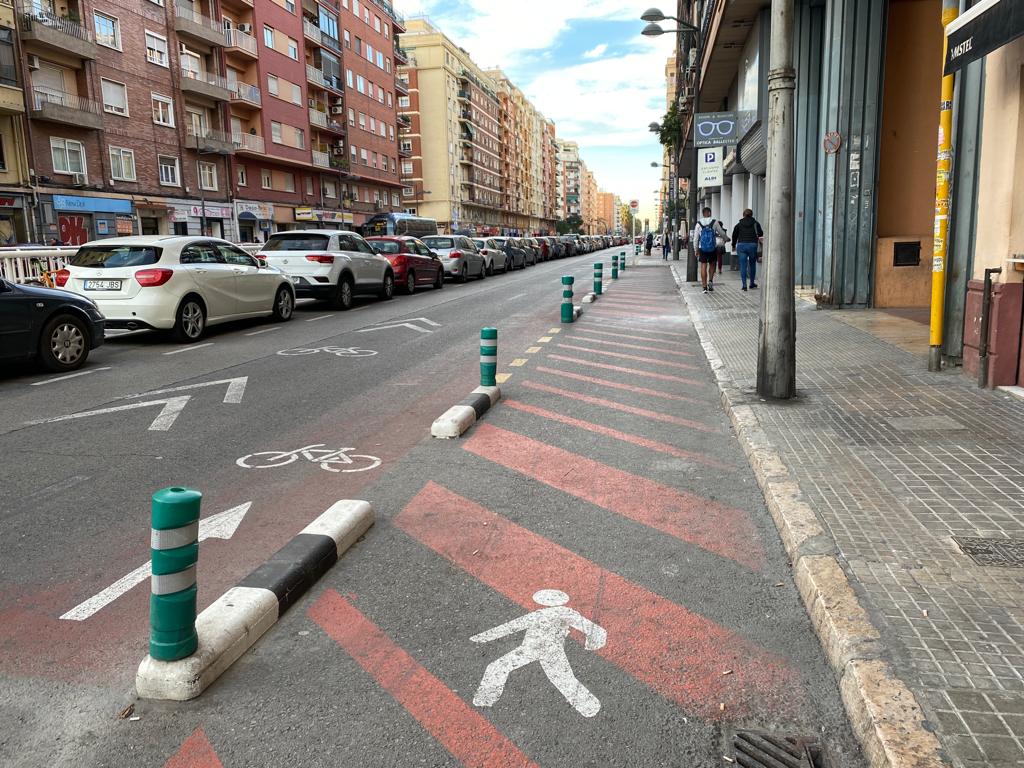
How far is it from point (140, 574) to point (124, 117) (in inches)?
1388

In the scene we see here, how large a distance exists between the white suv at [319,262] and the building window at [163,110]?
23.1 metres

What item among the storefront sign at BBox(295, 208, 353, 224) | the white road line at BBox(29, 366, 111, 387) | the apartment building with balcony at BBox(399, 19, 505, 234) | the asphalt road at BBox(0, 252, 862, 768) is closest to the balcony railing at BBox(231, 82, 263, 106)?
the storefront sign at BBox(295, 208, 353, 224)

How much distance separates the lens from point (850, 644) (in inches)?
112

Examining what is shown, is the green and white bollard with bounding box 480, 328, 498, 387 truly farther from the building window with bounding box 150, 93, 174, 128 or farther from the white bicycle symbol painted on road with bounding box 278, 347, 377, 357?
the building window with bounding box 150, 93, 174, 128

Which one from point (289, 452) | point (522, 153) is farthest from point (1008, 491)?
point (522, 153)

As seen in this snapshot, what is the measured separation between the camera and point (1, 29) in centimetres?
2762

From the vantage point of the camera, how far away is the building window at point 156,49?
115 feet

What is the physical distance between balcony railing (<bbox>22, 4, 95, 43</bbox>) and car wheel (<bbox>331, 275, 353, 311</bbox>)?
20.7 meters

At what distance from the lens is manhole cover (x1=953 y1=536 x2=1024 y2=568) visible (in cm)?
348

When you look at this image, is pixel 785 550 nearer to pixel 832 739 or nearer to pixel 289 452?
pixel 832 739

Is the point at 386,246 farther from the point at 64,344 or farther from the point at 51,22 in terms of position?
the point at 51,22

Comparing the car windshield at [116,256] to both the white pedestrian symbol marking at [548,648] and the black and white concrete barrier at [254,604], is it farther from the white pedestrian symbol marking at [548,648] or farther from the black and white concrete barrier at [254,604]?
the white pedestrian symbol marking at [548,648]

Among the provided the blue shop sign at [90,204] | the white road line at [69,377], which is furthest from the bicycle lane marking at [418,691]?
the blue shop sign at [90,204]

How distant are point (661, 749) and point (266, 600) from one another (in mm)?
1690
